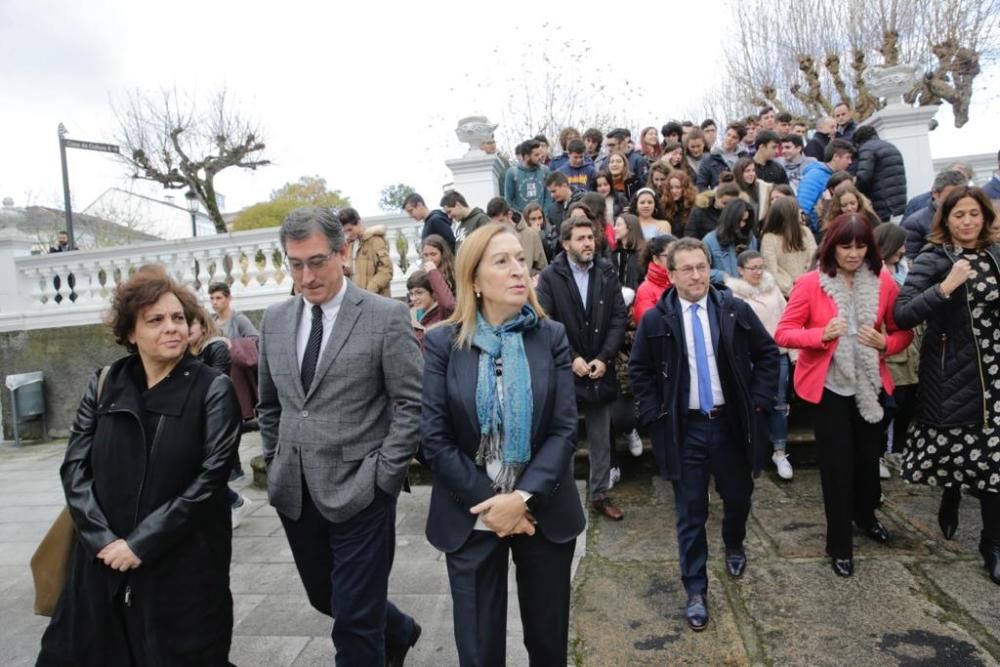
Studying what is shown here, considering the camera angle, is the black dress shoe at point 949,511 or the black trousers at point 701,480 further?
the black dress shoe at point 949,511

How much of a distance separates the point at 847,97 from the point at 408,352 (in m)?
19.9

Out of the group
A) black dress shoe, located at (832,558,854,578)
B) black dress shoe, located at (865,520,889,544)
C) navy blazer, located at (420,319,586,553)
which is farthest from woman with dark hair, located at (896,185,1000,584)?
navy blazer, located at (420,319,586,553)

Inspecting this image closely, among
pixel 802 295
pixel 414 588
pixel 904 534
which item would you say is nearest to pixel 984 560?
pixel 904 534

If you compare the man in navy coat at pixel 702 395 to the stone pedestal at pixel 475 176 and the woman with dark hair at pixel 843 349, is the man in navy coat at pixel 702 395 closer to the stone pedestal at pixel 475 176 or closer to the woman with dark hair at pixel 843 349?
the woman with dark hair at pixel 843 349

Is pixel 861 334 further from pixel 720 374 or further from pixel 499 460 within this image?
pixel 499 460

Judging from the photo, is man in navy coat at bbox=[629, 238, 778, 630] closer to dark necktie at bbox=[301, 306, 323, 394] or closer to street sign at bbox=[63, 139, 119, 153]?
dark necktie at bbox=[301, 306, 323, 394]

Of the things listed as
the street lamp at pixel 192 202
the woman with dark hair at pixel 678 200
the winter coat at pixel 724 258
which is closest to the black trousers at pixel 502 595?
the winter coat at pixel 724 258

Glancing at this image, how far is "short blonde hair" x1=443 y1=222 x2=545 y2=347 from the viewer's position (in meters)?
2.30

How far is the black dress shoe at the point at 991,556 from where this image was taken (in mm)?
3371

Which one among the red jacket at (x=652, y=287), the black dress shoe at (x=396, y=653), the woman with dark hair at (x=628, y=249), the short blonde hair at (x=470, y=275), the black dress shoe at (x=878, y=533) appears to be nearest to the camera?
the short blonde hair at (x=470, y=275)

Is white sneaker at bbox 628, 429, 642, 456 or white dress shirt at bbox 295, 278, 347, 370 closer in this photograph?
white dress shirt at bbox 295, 278, 347, 370

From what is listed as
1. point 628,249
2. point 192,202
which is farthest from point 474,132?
point 192,202

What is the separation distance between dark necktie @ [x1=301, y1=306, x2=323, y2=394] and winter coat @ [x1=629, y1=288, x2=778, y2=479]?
1.73m

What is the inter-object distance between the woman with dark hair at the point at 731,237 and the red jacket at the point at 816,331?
1783 millimetres
